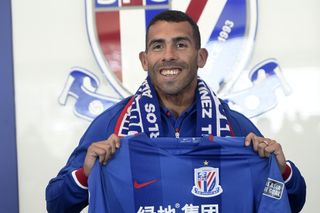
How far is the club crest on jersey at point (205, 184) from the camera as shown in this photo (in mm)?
1419

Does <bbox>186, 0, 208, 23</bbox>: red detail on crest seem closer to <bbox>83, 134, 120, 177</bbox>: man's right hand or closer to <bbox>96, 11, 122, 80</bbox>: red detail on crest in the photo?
<bbox>96, 11, 122, 80</bbox>: red detail on crest

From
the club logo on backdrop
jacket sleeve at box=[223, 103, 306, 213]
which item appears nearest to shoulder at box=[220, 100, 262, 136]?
jacket sleeve at box=[223, 103, 306, 213]

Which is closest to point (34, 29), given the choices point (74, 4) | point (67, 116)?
point (74, 4)

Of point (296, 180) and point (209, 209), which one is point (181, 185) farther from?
point (296, 180)

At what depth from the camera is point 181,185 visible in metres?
1.42

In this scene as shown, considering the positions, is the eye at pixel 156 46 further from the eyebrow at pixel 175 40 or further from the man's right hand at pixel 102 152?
the man's right hand at pixel 102 152

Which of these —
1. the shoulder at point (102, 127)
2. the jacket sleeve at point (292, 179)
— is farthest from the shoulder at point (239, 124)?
the shoulder at point (102, 127)

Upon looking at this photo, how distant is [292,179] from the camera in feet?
4.91

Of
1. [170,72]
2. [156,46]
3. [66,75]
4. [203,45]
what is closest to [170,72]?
[170,72]

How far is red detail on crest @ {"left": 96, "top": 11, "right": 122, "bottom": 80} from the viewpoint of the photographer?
221 cm

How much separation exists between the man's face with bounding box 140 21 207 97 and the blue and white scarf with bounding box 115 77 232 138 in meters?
0.06

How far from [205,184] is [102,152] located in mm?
307

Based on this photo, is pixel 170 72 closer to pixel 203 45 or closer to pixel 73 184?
pixel 73 184

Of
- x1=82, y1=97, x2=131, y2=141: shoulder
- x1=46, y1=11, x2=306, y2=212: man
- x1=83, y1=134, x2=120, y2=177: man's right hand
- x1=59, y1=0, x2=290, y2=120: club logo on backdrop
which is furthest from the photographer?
x1=59, y1=0, x2=290, y2=120: club logo on backdrop
